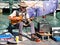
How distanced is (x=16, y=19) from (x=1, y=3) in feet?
67.1

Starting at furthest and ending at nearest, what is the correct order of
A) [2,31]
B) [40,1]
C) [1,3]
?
1. [1,3]
2. [40,1]
3. [2,31]

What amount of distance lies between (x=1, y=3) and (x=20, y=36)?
20.3m

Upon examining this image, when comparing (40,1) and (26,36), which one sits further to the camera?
(40,1)

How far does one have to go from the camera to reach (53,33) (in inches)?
345

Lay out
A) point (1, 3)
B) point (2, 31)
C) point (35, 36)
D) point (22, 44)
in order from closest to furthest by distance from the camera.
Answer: point (22, 44), point (35, 36), point (2, 31), point (1, 3)

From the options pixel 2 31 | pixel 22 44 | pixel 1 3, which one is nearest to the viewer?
pixel 22 44

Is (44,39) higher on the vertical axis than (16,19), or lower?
lower

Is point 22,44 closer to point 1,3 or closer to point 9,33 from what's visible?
point 9,33

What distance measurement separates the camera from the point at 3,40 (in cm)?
823

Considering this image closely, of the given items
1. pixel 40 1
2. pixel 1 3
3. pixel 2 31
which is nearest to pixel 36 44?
pixel 2 31

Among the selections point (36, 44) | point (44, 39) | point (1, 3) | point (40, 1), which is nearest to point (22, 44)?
point (36, 44)

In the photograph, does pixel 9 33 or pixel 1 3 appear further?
pixel 1 3

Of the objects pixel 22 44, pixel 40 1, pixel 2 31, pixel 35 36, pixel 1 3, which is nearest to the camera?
pixel 22 44

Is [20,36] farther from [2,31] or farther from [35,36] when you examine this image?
[2,31]
